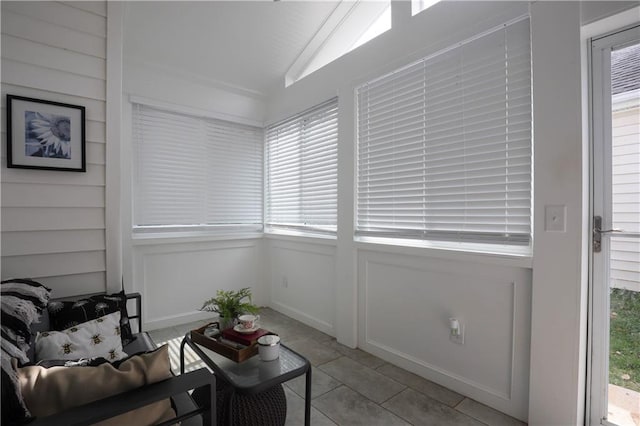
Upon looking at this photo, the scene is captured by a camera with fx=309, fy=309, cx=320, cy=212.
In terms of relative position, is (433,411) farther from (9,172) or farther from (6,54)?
(6,54)

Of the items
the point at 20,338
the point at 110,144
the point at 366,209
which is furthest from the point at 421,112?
the point at 20,338

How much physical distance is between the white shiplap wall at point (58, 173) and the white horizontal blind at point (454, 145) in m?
1.97

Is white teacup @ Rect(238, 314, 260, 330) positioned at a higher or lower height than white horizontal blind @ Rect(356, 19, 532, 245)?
lower

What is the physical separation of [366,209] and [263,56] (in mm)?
2002

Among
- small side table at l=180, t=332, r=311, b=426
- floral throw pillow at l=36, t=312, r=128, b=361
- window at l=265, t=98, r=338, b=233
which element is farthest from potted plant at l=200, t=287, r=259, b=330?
window at l=265, t=98, r=338, b=233

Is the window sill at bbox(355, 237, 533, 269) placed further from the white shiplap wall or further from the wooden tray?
the white shiplap wall

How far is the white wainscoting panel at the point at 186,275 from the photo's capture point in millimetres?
3152

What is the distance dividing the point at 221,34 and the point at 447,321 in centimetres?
317

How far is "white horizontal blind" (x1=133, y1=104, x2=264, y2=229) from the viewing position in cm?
314

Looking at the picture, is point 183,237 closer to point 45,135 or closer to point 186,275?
point 186,275

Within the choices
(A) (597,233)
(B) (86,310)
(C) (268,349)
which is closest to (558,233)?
(A) (597,233)

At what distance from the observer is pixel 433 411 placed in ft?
6.21

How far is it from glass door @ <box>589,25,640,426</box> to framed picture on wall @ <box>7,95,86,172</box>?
302 centimetres

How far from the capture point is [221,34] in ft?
9.70
